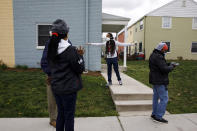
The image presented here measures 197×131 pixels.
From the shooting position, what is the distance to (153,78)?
3488 millimetres

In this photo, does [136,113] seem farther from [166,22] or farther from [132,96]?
[166,22]

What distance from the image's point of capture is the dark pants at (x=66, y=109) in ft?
7.53

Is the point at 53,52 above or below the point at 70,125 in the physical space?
above

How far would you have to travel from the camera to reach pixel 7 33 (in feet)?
30.6

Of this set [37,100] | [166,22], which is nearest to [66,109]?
[37,100]

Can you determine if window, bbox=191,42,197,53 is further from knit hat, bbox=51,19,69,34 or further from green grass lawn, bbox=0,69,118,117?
knit hat, bbox=51,19,69,34

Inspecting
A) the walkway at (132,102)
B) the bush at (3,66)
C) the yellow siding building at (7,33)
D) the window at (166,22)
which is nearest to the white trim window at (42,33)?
the yellow siding building at (7,33)

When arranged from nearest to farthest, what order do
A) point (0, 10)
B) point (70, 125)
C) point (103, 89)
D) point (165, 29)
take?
point (70, 125)
point (103, 89)
point (0, 10)
point (165, 29)

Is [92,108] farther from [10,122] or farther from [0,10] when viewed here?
[0,10]

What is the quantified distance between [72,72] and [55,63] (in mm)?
252

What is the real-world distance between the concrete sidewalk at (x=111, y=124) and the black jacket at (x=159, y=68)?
2.90 feet

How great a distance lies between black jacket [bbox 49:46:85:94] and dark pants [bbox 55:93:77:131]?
0.09 metres

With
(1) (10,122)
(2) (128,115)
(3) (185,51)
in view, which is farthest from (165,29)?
(1) (10,122)

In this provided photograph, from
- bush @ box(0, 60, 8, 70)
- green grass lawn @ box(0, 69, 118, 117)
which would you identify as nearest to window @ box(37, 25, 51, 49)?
bush @ box(0, 60, 8, 70)
